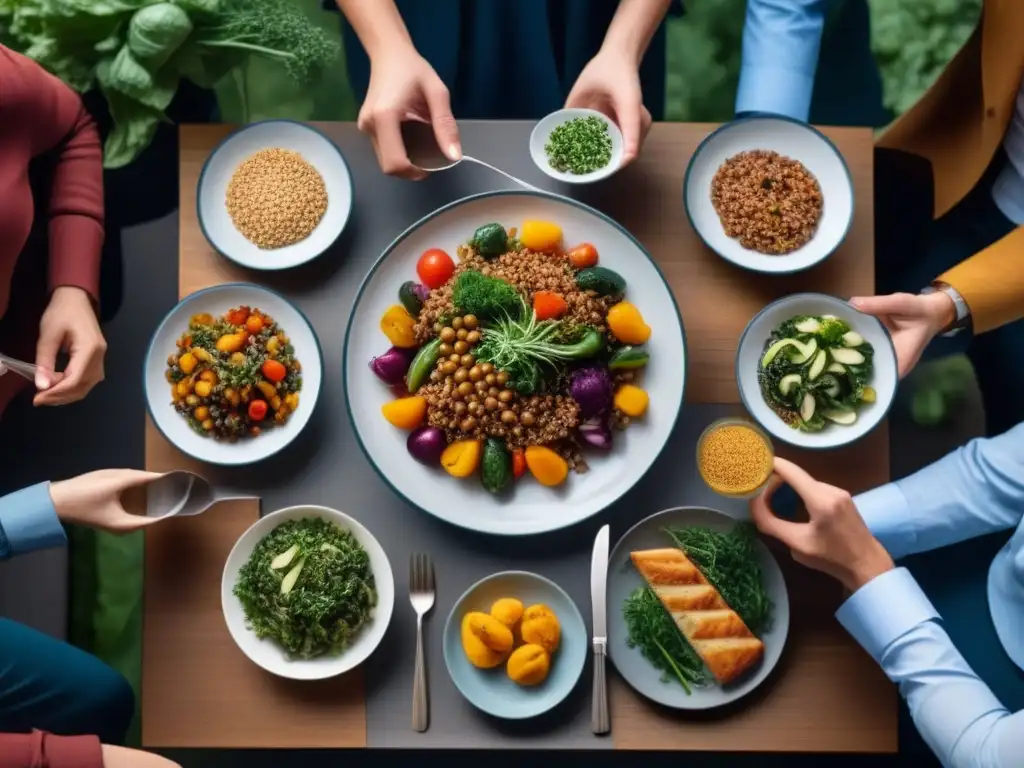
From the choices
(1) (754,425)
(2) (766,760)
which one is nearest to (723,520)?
(1) (754,425)

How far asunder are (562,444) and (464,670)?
1.36ft

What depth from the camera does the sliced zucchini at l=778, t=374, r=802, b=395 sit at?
1562mm

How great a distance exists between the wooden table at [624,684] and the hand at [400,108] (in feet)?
1.05

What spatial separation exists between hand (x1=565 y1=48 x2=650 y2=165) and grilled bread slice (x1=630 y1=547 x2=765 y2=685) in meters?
0.68

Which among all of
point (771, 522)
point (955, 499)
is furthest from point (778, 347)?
point (955, 499)

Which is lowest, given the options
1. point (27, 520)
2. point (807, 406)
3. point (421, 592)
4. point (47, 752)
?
point (47, 752)

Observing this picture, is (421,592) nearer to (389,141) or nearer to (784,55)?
(389,141)

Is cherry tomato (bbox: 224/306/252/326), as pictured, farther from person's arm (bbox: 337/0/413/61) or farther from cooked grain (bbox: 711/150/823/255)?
cooked grain (bbox: 711/150/823/255)

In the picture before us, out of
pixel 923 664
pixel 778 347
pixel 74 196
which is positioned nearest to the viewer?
pixel 923 664

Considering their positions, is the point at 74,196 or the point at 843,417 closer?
the point at 843,417

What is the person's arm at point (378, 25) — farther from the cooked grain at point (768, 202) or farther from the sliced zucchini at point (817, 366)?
the sliced zucchini at point (817, 366)

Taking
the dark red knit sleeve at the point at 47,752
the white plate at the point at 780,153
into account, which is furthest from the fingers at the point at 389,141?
the dark red knit sleeve at the point at 47,752

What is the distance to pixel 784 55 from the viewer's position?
174cm

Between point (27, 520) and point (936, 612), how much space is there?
1500 millimetres
